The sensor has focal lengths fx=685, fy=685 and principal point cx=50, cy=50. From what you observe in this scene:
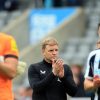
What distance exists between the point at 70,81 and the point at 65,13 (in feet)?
38.5

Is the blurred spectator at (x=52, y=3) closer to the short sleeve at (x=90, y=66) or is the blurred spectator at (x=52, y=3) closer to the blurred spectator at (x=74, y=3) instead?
the blurred spectator at (x=74, y=3)

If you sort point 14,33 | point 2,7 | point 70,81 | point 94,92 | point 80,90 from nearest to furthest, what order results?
point 94,92
point 70,81
point 80,90
point 14,33
point 2,7

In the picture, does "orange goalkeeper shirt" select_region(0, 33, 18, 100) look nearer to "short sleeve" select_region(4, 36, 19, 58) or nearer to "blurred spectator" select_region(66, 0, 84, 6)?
"short sleeve" select_region(4, 36, 19, 58)

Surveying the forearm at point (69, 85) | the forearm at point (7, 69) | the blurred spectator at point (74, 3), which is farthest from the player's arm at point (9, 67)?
the blurred spectator at point (74, 3)

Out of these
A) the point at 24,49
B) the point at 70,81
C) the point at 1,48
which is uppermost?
the point at 1,48

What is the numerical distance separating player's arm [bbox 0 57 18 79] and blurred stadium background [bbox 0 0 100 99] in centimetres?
1002

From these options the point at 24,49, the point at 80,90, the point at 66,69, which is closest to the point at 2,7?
the point at 24,49

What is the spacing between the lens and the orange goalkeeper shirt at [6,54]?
6820mm

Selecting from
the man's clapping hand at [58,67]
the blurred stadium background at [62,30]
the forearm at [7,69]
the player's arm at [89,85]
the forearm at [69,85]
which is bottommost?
the blurred stadium background at [62,30]

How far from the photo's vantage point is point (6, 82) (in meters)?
6.91

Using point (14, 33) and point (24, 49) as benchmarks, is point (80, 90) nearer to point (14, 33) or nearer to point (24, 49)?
point (24, 49)

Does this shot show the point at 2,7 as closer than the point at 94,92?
No

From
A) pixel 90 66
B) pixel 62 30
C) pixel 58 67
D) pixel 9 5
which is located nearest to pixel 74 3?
pixel 62 30

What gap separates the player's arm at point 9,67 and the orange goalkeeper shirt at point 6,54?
0.22 feet
